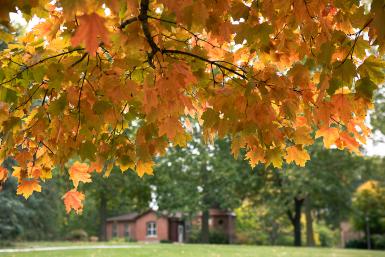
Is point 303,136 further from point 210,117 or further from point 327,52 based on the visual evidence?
point 327,52

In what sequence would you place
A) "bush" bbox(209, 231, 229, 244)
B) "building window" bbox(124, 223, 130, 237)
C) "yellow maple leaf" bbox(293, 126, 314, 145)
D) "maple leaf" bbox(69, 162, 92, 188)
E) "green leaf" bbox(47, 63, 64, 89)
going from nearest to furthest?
"green leaf" bbox(47, 63, 64, 89) → "yellow maple leaf" bbox(293, 126, 314, 145) → "maple leaf" bbox(69, 162, 92, 188) → "bush" bbox(209, 231, 229, 244) → "building window" bbox(124, 223, 130, 237)

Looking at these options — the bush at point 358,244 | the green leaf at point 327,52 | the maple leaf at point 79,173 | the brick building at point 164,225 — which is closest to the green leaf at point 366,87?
the green leaf at point 327,52

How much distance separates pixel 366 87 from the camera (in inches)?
111

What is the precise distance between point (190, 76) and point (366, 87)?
1.19 m

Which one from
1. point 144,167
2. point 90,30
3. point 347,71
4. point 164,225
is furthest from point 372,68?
point 164,225

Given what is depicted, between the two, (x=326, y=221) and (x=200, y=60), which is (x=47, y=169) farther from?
(x=326, y=221)

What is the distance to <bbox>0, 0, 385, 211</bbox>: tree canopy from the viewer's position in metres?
2.93

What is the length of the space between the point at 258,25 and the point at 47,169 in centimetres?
273

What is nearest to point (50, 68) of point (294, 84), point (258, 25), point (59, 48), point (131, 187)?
point (59, 48)

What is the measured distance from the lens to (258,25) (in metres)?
3.09

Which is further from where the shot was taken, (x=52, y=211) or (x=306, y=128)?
(x=52, y=211)

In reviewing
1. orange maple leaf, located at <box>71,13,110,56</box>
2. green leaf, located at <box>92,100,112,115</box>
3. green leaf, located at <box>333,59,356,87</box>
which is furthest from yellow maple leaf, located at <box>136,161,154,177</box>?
orange maple leaf, located at <box>71,13,110,56</box>

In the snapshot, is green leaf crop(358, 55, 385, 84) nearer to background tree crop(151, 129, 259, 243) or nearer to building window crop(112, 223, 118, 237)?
background tree crop(151, 129, 259, 243)

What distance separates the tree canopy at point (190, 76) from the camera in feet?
9.62
